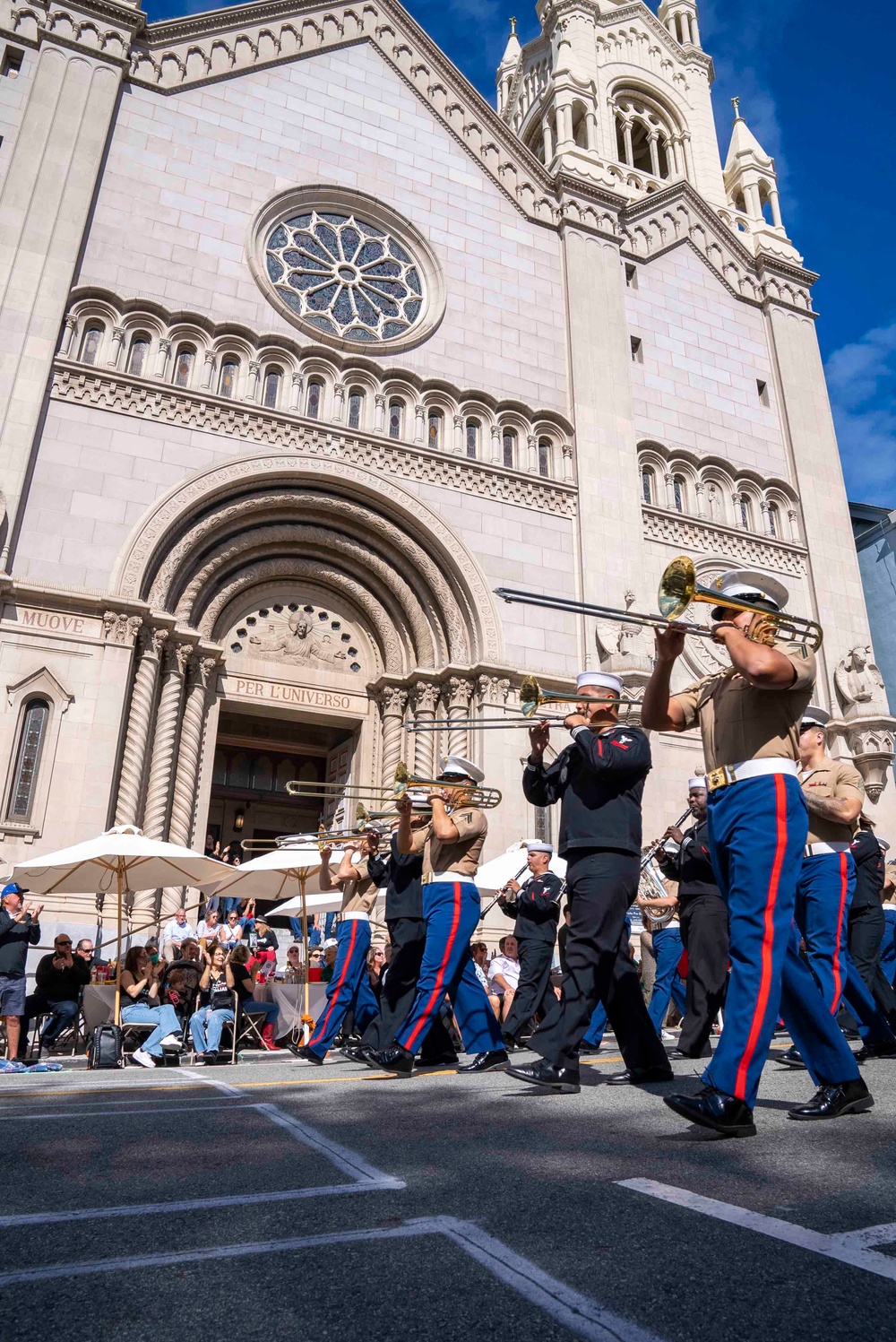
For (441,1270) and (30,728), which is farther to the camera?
(30,728)

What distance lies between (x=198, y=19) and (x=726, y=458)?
1595cm

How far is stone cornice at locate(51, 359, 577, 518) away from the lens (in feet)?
52.3

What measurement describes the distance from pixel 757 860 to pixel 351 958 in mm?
5188

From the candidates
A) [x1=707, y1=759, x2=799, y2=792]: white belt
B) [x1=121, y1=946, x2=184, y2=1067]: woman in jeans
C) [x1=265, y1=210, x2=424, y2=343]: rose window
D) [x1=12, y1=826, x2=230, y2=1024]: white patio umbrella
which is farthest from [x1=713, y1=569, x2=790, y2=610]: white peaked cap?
[x1=265, y1=210, x2=424, y2=343]: rose window

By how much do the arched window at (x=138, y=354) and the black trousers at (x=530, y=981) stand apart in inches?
528

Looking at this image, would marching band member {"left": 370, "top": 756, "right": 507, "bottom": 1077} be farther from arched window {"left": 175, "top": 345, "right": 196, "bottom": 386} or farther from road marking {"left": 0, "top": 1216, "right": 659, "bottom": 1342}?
arched window {"left": 175, "top": 345, "right": 196, "bottom": 386}

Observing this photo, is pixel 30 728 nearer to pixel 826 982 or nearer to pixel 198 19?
pixel 826 982

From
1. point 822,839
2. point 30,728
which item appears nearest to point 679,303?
point 30,728

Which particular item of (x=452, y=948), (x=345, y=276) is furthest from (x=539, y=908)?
(x=345, y=276)

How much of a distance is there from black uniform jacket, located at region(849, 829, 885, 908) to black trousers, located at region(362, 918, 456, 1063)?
358cm

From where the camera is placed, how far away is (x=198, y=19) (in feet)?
65.0

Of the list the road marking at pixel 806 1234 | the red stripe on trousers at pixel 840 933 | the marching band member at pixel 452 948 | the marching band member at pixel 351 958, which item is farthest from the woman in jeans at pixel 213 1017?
the road marking at pixel 806 1234

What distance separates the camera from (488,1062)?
240 inches

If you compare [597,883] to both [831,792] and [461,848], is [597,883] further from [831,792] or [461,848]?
[831,792]
